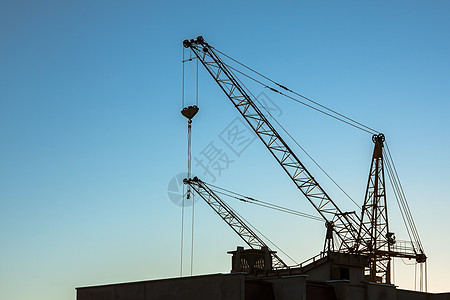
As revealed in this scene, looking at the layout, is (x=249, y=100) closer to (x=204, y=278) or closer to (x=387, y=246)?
(x=387, y=246)

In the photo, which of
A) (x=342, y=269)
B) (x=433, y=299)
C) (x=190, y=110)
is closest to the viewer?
(x=433, y=299)

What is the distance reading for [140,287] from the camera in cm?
6234

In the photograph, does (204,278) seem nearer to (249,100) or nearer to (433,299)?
(433,299)

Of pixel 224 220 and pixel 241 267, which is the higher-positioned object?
pixel 224 220

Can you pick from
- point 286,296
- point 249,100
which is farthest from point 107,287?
point 249,100

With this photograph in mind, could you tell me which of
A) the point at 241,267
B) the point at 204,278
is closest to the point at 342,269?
the point at 241,267

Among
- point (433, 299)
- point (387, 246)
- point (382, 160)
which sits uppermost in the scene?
point (382, 160)

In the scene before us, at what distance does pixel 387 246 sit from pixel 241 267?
24675 mm

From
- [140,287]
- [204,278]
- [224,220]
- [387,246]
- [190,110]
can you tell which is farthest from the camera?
[224,220]

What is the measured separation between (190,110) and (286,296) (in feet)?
115

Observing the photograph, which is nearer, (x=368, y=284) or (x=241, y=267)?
(x=368, y=284)

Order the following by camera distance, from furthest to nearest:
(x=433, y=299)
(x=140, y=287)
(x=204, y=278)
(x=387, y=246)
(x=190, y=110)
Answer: (x=387, y=246)
(x=190, y=110)
(x=433, y=299)
(x=140, y=287)
(x=204, y=278)

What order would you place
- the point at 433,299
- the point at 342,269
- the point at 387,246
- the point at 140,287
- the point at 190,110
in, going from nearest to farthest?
the point at 140,287 < the point at 433,299 < the point at 190,110 < the point at 342,269 < the point at 387,246

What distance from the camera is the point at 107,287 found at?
2591 inches
